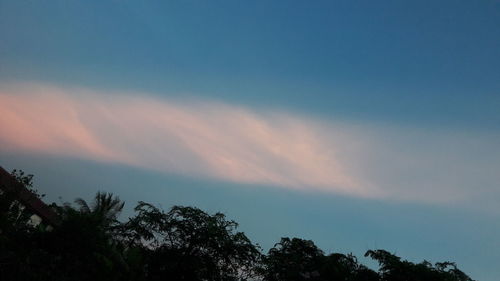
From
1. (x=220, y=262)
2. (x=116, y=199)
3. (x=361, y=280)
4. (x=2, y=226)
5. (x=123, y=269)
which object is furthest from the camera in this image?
(x=116, y=199)

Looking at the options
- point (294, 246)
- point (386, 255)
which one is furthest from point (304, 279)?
point (386, 255)

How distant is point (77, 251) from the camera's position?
16828mm

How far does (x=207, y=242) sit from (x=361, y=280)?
9897 millimetres

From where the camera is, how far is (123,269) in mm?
19266

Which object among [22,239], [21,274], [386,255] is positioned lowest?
[21,274]

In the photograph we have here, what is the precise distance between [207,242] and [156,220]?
12.7ft

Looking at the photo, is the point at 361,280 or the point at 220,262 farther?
the point at 220,262

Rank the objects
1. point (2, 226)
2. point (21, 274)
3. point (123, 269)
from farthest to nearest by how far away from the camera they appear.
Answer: point (123, 269)
point (2, 226)
point (21, 274)

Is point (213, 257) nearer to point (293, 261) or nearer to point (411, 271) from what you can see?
point (293, 261)

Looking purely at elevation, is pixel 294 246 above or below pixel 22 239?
above

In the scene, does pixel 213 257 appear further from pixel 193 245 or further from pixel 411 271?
pixel 411 271

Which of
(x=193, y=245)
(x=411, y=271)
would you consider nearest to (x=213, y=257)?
(x=193, y=245)

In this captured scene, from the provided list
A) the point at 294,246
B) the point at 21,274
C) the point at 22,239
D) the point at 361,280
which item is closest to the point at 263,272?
the point at 294,246

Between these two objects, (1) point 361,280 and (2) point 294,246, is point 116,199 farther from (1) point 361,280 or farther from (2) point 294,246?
(1) point 361,280
